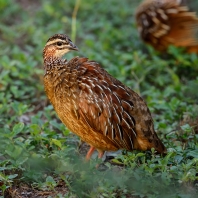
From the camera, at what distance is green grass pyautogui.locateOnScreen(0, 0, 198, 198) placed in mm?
5066

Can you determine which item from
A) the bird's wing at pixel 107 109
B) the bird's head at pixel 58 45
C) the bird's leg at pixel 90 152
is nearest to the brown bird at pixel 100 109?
the bird's wing at pixel 107 109

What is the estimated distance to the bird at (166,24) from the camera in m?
8.68

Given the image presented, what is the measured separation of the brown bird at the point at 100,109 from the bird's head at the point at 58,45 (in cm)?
23

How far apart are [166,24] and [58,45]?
3.41m

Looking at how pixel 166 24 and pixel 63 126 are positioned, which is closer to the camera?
pixel 63 126

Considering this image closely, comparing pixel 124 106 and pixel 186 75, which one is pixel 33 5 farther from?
pixel 124 106

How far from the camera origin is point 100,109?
218 inches

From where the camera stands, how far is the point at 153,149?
5477 mm

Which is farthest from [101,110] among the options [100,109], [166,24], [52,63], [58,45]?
[166,24]

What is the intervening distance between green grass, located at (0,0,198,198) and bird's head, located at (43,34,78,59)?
0.80 m

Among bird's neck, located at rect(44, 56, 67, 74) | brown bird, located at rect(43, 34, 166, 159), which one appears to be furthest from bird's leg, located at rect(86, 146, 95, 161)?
bird's neck, located at rect(44, 56, 67, 74)

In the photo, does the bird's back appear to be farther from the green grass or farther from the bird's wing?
the green grass

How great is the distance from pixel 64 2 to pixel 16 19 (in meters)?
1.02

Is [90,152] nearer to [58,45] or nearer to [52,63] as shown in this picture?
[52,63]
